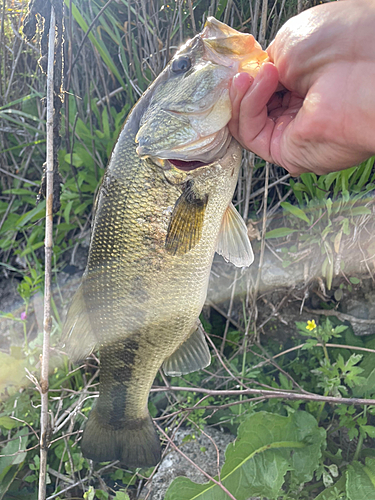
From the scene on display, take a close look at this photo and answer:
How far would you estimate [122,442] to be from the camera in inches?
67.7

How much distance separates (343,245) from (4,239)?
256cm

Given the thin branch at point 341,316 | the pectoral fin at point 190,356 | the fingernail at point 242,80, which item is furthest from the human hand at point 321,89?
the thin branch at point 341,316

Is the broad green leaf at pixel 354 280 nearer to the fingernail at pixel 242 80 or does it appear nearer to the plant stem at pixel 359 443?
the plant stem at pixel 359 443

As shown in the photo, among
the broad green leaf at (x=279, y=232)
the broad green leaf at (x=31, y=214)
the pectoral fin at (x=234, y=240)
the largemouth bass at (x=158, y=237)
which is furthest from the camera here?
the broad green leaf at (x=31, y=214)

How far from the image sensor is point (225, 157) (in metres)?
1.46

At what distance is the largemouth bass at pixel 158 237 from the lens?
135cm

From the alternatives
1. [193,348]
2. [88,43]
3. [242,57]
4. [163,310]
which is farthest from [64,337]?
[88,43]

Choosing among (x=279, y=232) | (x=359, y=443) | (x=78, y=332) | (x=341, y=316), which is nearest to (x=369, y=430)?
(x=359, y=443)

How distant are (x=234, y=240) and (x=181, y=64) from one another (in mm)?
714

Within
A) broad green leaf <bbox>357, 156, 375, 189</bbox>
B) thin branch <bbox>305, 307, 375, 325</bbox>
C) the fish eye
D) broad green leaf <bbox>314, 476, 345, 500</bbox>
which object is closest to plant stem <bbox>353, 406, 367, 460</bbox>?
broad green leaf <bbox>314, 476, 345, 500</bbox>

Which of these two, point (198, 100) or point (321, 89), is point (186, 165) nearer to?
point (198, 100)

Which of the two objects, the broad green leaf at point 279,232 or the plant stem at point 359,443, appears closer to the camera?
the plant stem at point 359,443

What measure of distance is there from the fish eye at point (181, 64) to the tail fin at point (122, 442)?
59.3 inches

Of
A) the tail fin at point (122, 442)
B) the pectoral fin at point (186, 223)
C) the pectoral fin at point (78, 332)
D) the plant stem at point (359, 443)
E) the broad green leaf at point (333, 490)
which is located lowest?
the broad green leaf at point (333, 490)
